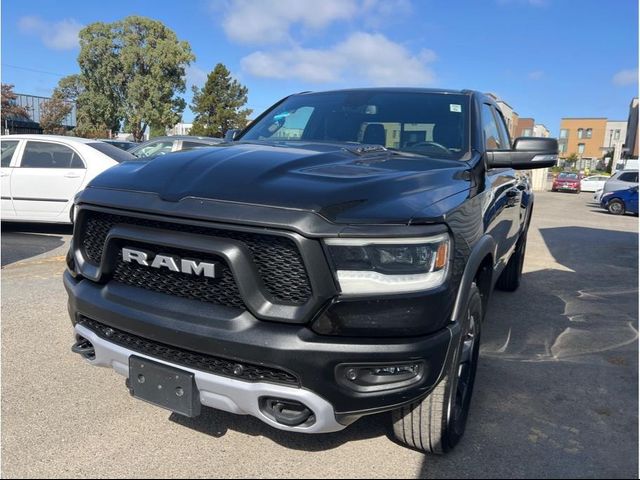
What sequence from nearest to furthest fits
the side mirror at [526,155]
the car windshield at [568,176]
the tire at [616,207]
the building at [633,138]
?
the side mirror at [526,155], the tire at [616,207], the car windshield at [568,176], the building at [633,138]

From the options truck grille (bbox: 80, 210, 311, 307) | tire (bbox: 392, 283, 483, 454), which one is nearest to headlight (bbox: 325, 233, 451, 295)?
truck grille (bbox: 80, 210, 311, 307)

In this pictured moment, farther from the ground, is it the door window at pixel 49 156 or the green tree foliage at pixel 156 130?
the green tree foliage at pixel 156 130

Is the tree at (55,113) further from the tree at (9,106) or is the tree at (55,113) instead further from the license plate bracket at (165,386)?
the license plate bracket at (165,386)

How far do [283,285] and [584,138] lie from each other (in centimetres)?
10605

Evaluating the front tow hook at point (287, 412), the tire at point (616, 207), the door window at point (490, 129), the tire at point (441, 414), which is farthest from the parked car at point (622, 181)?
the front tow hook at point (287, 412)

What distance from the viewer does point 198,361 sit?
2082 millimetres

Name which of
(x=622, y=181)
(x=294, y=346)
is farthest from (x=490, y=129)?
(x=622, y=181)

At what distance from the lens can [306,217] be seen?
1.87 meters

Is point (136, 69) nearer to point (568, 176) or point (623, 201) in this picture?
point (568, 176)

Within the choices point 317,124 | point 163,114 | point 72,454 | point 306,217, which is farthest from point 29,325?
point 163,114

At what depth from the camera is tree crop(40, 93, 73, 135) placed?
167 ft

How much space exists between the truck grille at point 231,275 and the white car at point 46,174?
237 inches

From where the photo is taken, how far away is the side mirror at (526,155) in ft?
10.1

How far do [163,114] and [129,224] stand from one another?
148 feet
